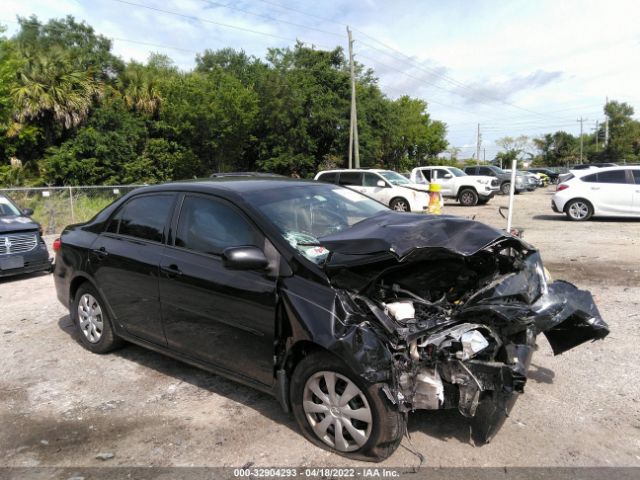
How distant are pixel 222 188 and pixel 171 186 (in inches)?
26.6

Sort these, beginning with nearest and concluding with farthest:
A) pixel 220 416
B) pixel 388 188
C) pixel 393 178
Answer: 1. pixel 220 416
2. pixel 388 188
3. pixel 393 178

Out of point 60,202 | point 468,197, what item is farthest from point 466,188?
point 60,202

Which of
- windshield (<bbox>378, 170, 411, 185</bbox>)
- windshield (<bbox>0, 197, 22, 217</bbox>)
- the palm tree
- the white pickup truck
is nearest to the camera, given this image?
windshield (<bbox>0, 197, 22, 217</bbox>)

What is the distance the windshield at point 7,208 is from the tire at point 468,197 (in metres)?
17.5

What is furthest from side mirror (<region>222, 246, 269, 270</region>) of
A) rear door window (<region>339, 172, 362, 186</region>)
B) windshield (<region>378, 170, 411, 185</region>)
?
rear door window (<region>339, 172, 362, 186</region>)

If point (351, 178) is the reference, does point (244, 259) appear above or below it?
below

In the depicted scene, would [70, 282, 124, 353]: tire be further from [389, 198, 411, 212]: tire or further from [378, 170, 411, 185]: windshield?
[378, 170, 411, 185]: windshield

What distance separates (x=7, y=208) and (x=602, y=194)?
575 inches

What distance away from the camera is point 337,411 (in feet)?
10.3

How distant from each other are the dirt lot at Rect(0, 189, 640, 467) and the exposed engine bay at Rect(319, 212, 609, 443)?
0.35 m

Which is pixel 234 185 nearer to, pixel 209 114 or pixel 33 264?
pixel 33 264

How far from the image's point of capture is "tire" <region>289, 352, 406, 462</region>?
9.77 ft

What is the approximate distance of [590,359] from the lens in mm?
4566

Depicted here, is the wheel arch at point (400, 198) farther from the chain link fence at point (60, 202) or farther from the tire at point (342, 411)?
the tire at point (342, 411)
